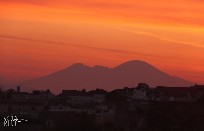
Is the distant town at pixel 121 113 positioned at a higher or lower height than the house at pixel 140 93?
lower

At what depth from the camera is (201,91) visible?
87.7m

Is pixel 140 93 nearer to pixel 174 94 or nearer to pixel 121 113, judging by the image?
pixel 174 94

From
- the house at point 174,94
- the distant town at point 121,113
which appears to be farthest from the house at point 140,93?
the house at point 174,94

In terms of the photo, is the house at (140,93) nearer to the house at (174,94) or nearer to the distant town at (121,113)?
the distant town at (121,113)

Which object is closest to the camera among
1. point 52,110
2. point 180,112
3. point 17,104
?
point 180,112

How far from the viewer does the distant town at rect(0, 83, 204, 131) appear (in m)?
58.1

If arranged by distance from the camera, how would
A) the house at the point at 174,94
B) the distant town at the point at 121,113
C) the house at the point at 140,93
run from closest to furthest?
the distant town at the point at 121,113
the house at the point at 174,94
the house at the point at 140,93

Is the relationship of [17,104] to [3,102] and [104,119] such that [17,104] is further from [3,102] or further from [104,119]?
[104,119]

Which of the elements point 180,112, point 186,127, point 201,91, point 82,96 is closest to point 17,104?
point 82,96

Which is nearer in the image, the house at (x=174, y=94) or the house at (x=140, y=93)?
the house at (x=174, y=94)

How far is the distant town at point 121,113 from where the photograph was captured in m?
58.1

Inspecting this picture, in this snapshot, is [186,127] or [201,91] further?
[201,91]

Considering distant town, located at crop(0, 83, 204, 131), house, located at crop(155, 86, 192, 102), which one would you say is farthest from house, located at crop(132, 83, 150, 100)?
house, located at crop(155, 86, 192, 102)

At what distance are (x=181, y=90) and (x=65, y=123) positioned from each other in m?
40.3
